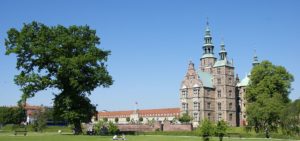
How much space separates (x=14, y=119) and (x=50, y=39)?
68.4 m

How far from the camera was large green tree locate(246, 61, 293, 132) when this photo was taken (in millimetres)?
55822

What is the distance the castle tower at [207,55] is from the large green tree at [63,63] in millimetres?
42386

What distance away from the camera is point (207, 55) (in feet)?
286

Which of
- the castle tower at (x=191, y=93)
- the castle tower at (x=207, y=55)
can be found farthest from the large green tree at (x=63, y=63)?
the castle tower at (x=207, y=55)

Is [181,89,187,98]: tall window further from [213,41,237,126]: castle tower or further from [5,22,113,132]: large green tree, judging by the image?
[5,22,113,132]: large green tree

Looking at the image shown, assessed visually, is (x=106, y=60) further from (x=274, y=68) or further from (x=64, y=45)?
(x=274, y=68)

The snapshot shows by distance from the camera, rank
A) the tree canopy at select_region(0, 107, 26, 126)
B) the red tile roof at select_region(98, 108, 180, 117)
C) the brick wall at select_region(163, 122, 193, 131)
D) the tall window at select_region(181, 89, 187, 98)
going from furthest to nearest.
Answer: the tree canopy at select_region(0, 107, 26, 126), the red tile roof at select_region(98, 108, 180, 117), the tall window at select_region(181, 89, 187, 98), the brick wall at select_region(163, 122, 193, 131)

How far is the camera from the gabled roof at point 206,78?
78.9m

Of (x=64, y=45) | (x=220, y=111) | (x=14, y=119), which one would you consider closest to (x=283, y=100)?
(x=220, y=111)

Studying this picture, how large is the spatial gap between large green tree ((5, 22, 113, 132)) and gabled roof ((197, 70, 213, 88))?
113 ft

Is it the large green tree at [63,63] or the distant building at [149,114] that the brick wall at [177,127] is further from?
the distant building at [149,114]

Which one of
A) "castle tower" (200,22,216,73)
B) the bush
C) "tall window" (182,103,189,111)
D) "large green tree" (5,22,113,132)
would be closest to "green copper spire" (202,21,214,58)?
"castle tower" (200,22,216,73)

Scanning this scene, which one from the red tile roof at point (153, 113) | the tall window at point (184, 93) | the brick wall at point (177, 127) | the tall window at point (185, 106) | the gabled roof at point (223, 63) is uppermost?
the gabled roof at point (223, 63)

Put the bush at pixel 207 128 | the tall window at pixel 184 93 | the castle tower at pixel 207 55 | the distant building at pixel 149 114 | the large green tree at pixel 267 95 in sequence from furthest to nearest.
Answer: the distant building at pixel 149 114, the castle tower at pixel 207 55, the tall window at pixel 184 93, the large green tree at pixel 267 95, the bush at pixel 207 128
